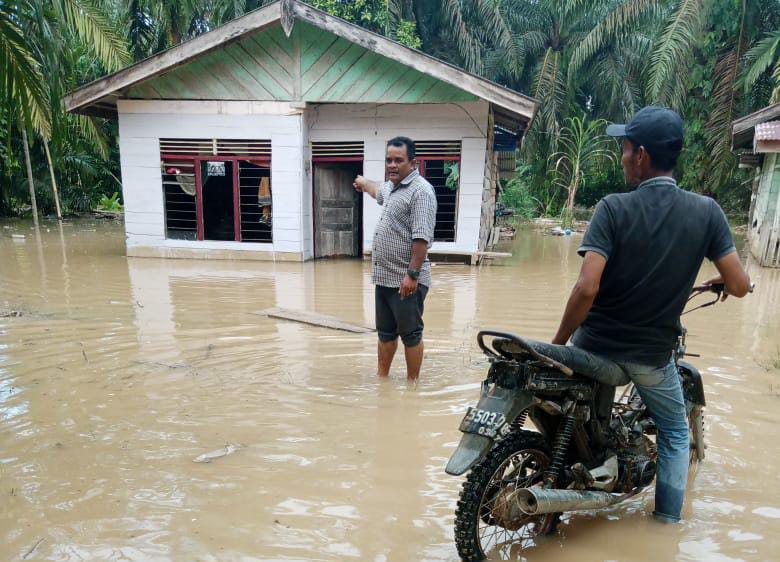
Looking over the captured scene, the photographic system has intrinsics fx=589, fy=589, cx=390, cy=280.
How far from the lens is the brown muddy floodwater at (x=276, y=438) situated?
99.2 inches

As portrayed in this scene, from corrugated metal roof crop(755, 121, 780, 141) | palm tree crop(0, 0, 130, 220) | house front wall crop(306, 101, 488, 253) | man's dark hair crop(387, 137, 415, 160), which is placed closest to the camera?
palm tree crop(0, 0, 130, 220)

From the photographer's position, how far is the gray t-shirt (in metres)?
2.32

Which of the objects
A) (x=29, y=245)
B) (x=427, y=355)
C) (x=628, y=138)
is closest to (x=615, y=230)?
(x=628, y=138)

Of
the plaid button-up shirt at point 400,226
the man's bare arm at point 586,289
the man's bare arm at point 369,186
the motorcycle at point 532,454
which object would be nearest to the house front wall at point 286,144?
the man's bare arm at point 369,186

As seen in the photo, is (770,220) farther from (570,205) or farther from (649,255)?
(649,255)

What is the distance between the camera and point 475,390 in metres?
4.38

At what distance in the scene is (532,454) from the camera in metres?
2.43

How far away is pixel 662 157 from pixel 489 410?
1.22 meters

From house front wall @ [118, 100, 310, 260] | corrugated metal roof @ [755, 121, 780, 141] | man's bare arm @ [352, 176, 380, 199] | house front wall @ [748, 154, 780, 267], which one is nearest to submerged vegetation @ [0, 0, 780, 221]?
house front wall @ [118, 100, 310, 260]

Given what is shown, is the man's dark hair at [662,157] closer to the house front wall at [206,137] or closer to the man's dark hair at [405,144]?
the man's dark hair at [405,144]

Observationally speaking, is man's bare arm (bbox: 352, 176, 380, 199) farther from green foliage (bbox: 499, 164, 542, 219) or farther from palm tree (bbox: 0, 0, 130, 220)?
green foliage (bbox: 499, 164, 542, 219)

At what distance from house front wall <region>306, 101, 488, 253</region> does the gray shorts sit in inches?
285

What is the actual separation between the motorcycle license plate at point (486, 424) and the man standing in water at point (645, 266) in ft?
1.07

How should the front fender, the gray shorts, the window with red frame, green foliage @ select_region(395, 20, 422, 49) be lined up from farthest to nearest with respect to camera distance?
green foliage @ select_region(395, 20, 422, 49)
the window with red frame
the gray shorts
the front fender
